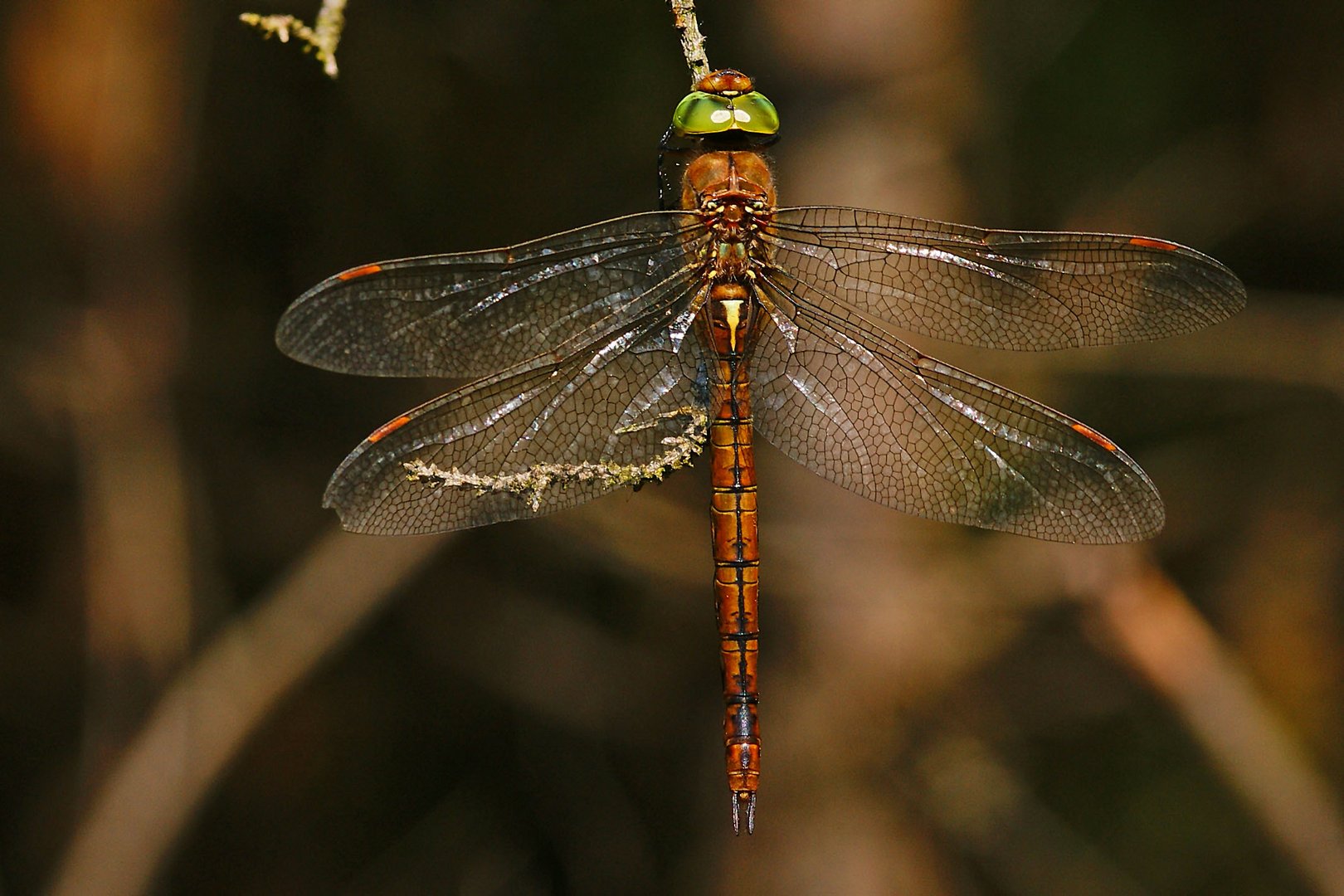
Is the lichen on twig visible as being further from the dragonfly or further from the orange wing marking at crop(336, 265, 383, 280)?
the orange wing marking at crop(336, 265, 383, 280)

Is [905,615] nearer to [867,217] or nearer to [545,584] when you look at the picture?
[545,584]

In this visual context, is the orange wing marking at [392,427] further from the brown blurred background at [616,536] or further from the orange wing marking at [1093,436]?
the brown blurred background at [616,536]

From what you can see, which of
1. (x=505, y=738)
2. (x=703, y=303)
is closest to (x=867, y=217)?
(x=703, y=303)

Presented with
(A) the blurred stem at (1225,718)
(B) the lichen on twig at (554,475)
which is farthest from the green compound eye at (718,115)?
(A) the blurred stem at (1225,718)

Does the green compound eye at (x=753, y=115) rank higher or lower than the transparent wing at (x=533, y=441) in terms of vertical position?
higher

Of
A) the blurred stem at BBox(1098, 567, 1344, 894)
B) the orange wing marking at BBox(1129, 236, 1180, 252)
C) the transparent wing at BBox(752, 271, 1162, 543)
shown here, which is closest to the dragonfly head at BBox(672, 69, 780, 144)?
the transparent wing at BBox(752, 271, 1162, 543)

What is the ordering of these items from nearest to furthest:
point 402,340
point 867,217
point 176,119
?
point 402,340, point 867,217, point 176,119

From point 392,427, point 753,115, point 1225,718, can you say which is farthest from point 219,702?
point 1225,718
